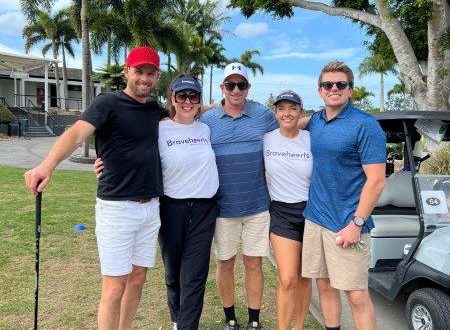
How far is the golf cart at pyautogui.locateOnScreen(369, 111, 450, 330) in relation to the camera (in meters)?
3.25

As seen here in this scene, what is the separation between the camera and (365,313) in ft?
9.84

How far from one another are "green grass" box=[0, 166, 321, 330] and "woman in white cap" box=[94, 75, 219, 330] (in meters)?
0.61

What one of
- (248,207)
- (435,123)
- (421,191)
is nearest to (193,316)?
(248,207)

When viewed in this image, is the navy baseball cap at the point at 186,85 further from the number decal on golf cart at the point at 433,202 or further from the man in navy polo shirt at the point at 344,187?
the number decal on golf cart at the point at 433,202

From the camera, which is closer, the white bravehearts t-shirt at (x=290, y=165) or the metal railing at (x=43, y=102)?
the white bravehearts t-shirt at (x=290, y=165)

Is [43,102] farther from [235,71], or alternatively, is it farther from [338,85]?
[338,85]

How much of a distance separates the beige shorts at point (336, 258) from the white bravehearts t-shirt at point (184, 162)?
0.75 metres

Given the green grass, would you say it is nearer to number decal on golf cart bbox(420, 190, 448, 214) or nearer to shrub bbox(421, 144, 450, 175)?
number decal on golf cart bbox(420, 190, 448, 214)

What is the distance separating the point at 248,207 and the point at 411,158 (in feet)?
4.53

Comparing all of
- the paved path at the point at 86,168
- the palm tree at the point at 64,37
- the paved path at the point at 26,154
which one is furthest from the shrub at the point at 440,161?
the palm tree at the point at 64,37

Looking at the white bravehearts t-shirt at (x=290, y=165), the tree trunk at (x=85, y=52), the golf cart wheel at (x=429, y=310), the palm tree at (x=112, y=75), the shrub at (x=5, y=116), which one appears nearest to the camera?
the golf cart wheel at (x=429, y=310)

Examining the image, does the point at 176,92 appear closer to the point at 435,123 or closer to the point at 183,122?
the point at 183,122

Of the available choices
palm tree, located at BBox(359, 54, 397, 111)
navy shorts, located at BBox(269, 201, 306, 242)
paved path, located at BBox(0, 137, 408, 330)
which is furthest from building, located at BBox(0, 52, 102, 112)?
navy shorts, located at BBox(269, 201, 306, 242)

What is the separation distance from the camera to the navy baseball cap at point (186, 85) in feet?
10.5
